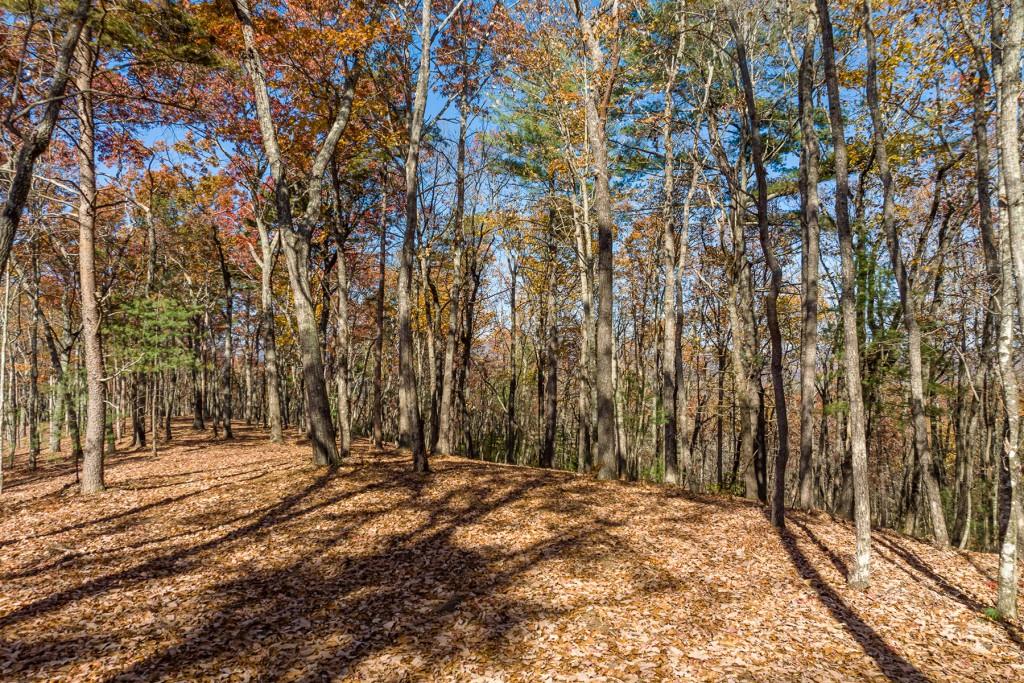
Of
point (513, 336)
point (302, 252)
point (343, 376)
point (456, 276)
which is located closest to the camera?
point (302, 252)

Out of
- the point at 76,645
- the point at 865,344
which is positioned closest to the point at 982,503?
the point at 865,344

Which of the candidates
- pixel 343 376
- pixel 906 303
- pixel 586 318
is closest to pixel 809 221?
pixel 906 303

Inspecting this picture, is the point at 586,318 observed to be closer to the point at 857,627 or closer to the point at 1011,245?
the point at 1011,245

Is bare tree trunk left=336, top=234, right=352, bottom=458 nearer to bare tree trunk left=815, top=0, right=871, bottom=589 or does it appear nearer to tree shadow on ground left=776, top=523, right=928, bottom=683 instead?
tree shadow on ground left=776, top=523, right=928, bottom=683

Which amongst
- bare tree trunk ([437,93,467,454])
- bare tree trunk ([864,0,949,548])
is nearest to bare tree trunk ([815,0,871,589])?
bare tree trunk ([864,0,949,548])

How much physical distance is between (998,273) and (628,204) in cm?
1058

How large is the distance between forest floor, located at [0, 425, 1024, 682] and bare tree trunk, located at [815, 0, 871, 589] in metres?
0.68

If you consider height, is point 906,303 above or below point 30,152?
below

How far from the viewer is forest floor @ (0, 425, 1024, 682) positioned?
15.5ft

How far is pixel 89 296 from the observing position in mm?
9203

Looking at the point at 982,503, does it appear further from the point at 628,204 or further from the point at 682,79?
the point at 682,79

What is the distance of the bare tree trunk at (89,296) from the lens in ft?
30.0

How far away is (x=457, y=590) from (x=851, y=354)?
6.24 meters

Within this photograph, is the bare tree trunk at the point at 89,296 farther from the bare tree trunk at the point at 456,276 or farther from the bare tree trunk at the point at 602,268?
the bare tree trunk at the point at 602,268
